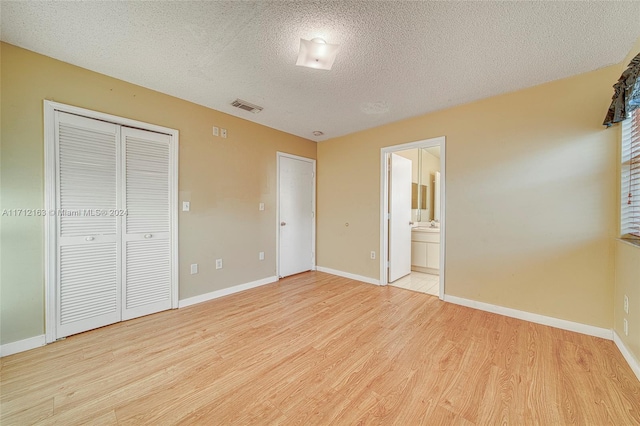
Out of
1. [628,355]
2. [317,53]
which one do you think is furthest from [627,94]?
[317,53]

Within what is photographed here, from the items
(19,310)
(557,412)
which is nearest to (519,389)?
(557,412)

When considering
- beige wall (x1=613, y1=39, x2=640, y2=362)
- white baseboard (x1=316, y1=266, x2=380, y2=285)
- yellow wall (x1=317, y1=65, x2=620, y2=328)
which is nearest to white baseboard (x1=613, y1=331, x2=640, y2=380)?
beige wall (x1=613, y1=39, x2=640, y2=362)

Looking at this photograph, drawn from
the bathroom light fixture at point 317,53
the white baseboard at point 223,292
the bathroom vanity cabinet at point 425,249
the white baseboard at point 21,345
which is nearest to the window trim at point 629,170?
the bathroom vanity cabinet at point 425,249

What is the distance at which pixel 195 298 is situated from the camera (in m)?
2.95

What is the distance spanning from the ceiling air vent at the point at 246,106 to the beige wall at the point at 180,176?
1.14ft

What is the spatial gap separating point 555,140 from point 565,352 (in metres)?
1.97

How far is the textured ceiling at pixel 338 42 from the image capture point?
1558 mm

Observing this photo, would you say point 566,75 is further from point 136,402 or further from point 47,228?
point 47,228

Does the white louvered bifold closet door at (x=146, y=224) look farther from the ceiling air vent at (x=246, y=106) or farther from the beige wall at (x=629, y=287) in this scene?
the beige wall at (x=629, y=287)

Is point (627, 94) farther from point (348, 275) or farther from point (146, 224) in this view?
point (146, 224)

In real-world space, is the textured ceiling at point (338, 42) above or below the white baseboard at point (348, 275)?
Result: above

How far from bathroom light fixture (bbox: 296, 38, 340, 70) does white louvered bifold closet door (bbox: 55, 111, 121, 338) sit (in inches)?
81.6

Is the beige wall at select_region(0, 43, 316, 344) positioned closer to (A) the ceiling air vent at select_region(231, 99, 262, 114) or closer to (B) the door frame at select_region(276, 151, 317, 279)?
(B) the door frame at select_region(276, 151, 317, 279)

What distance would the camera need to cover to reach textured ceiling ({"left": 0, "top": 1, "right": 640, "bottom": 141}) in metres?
1.56
